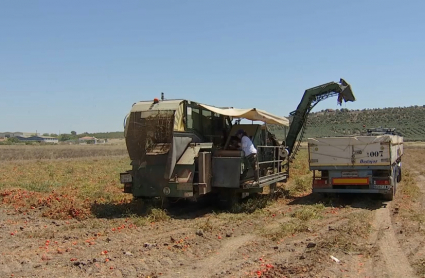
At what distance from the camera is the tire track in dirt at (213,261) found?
5.94 metres

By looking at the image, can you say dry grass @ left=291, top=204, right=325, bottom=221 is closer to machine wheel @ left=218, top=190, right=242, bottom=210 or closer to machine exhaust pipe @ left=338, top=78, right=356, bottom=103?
machine wheel @ left=218, top=190, right=242, bottom=210

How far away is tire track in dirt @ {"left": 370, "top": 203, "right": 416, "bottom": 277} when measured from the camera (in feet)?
19.7

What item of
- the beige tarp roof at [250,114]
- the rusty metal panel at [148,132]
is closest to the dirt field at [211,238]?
the rusty metal panel at [148,132]

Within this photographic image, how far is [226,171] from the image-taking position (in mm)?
10758

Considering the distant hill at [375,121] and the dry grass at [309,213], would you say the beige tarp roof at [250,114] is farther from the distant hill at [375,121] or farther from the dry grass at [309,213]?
the distant hill at [375,121]

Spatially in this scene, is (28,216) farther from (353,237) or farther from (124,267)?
(353,237)

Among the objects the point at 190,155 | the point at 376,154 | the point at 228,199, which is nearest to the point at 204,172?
the point at 190,155

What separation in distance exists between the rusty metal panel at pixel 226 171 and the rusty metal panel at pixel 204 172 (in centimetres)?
23

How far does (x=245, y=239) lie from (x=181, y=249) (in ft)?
4.74

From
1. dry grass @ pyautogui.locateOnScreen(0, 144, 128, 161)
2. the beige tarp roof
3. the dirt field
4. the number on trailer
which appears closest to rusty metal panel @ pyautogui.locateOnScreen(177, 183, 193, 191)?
the dirt field

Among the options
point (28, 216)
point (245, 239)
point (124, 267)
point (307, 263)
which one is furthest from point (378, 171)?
point (28, 216)

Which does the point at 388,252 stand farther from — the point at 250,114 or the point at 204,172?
the point at 250,114

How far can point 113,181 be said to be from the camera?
18.0m

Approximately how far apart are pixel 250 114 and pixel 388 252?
5657mm
